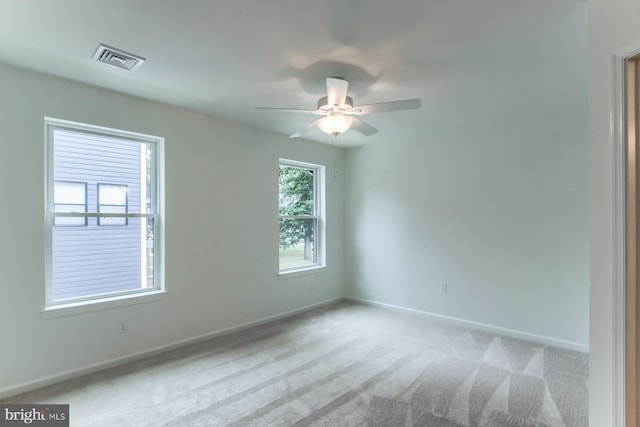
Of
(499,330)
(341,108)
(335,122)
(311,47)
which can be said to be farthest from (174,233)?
(499,330)

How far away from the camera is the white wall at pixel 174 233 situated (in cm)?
259

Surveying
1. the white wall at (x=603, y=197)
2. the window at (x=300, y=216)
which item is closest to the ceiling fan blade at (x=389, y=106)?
the white wall at (x=603, y=197)

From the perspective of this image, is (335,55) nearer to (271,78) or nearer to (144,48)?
(271,78)

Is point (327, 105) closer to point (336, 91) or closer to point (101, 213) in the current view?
point (336, 91)

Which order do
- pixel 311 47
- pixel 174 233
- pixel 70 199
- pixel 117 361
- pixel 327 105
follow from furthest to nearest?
pixel 174 233 → pixel 117 361 → pixel 70 199 → pixel 327 105 → pixel 311 47

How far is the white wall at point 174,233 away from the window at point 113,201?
39 centimetres

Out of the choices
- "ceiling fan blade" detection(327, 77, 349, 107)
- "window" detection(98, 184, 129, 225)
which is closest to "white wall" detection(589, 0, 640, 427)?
"ceiling fan blade" detection(327, 77, 349, 107)

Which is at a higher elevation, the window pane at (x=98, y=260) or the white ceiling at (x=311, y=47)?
the white ceiling at (x=311, y=47)

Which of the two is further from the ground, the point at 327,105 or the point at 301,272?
the point at 327,105

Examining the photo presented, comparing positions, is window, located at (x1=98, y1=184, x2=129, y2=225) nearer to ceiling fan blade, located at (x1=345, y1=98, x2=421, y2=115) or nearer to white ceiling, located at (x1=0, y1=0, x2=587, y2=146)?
white ceiling, located at (x1=0, y1=0, x2=587, y2=146)

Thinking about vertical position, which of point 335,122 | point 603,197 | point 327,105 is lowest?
point 603,197

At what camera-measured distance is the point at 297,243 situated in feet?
16.5

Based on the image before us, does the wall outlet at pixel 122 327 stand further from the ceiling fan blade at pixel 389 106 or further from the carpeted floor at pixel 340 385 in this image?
the ceiling fan blade at pixel 389 106

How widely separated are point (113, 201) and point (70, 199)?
13.5 inches
